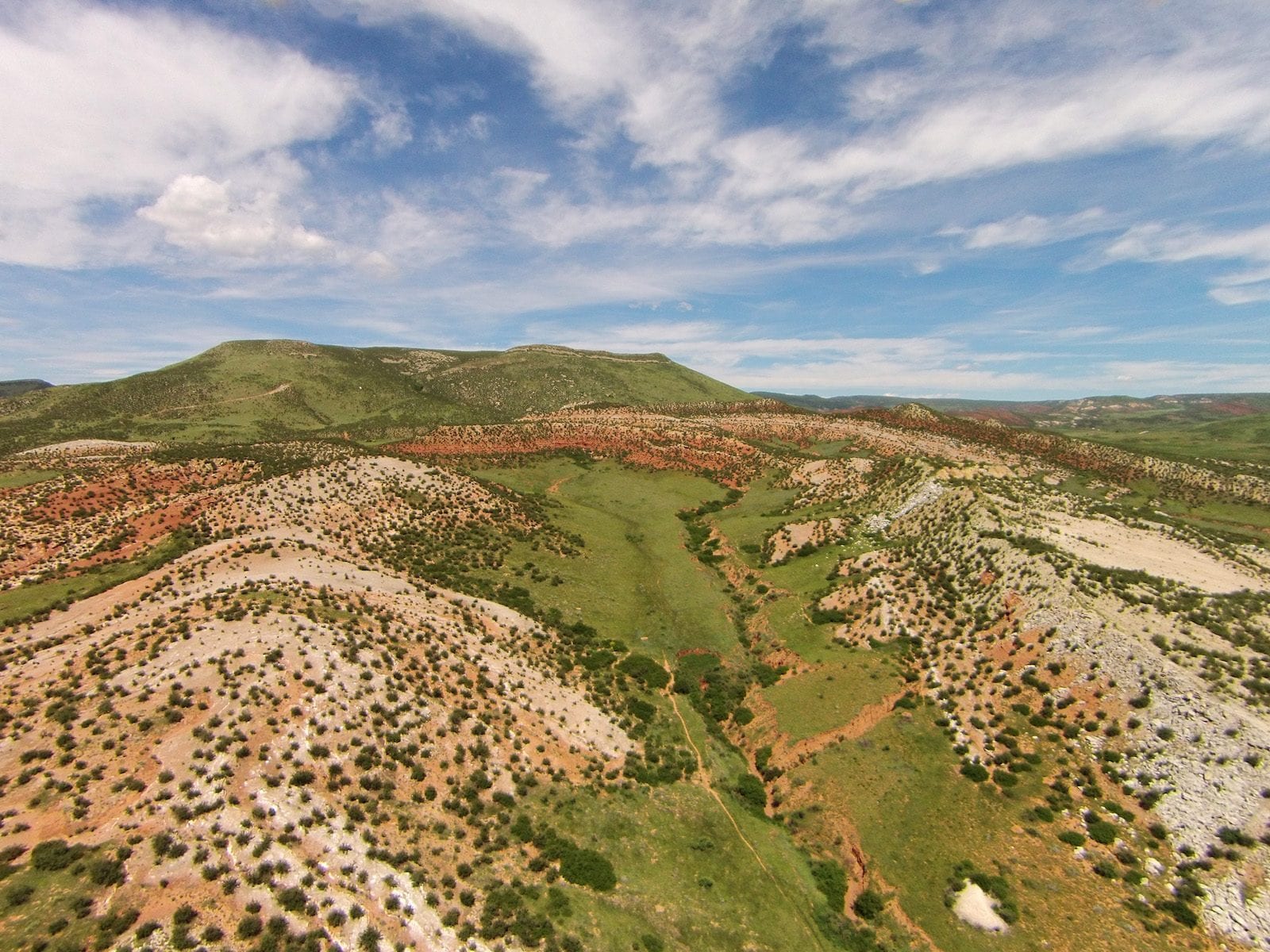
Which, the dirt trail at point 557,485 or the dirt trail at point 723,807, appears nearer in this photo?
the dirt trail at point 723,807

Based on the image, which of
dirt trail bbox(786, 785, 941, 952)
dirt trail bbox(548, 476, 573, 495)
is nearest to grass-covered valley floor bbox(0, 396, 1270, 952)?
dirt trail bbox(786, 785, 941, 952)

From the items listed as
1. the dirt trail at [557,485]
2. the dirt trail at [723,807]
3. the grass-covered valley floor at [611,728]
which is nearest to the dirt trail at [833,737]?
the grass-covered valley floor at [611,728]

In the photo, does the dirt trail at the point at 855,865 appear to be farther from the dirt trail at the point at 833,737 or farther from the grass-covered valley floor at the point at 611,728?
the dirt trail at the point at 833,737

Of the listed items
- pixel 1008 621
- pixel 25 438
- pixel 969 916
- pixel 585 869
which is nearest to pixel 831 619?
pixel 1008 621

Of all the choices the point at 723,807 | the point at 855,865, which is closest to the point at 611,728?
the point at 723,807

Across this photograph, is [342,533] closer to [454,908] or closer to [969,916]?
[454,908]
